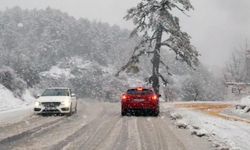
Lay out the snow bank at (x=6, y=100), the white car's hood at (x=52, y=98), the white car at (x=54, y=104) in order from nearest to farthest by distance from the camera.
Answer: the white car at (x=54, y=104) < the white car's hood at (x=52, y=98) < the snow bank at (x=6, y=100)

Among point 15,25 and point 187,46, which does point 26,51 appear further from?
point 187,46

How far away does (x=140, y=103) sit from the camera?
87.5 feet

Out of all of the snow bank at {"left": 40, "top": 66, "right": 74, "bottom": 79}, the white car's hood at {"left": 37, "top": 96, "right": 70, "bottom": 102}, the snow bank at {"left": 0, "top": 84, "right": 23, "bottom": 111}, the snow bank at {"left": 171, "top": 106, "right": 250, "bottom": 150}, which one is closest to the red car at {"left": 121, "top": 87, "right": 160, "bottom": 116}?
the white car's hood at {"left": 37, "top": 96, "right": 70, "bottom": 102}

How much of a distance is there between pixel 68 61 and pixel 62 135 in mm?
151964

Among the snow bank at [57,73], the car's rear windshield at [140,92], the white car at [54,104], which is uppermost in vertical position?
the snow bank at [57,73]

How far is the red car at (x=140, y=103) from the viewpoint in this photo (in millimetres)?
26484

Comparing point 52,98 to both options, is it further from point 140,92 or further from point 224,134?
point 224,134

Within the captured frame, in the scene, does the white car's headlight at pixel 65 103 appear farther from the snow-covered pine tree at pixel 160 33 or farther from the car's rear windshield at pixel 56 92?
the snow-covered pine tree at pixel 160 33

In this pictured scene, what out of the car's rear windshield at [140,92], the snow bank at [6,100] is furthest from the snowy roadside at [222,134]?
the snow bank at [6,100]

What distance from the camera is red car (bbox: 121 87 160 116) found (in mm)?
26484

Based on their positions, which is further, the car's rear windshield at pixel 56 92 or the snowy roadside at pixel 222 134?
the car's rear windshield at pixel 56 92

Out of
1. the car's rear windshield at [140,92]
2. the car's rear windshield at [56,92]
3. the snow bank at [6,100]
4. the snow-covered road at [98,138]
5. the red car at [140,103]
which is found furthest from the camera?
the snow bank at [6,100]

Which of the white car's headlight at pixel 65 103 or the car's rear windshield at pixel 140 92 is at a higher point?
the car's rear windshield at pixel 140 92

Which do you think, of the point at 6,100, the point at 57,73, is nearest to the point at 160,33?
the point at 6,100
